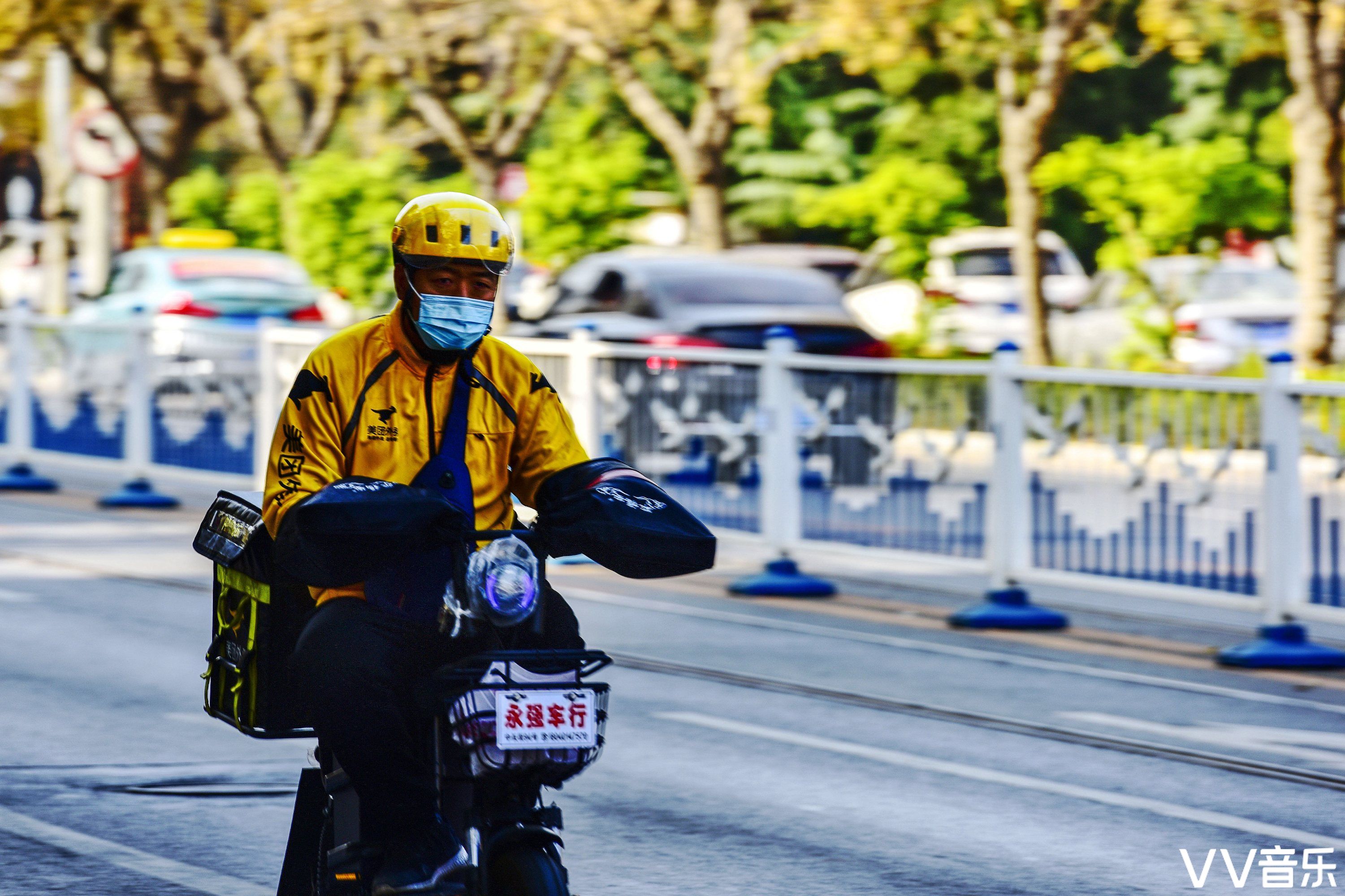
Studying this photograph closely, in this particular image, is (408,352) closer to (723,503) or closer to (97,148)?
(723,503)

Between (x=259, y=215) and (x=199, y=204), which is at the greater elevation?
(x=199, y=204)

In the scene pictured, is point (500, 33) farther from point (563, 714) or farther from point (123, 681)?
point (563, 714)

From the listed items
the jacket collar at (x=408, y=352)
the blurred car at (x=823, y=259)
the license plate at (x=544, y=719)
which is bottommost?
the license plate at (x=544, y=719)

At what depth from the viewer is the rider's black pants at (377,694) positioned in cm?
423

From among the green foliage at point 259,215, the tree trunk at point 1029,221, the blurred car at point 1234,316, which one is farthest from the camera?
the green foliage at point 259,215

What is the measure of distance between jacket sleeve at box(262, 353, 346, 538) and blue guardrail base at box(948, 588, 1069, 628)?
23.5 ft

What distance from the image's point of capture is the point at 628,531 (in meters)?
4.37

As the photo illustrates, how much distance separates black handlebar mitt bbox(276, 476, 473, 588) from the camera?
4102 mm

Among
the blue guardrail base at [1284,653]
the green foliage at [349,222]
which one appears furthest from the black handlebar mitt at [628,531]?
the green foliage at [349,222]

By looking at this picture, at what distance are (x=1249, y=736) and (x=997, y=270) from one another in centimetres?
2850

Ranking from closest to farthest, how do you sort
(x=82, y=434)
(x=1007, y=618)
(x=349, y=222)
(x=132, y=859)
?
(x=132, y=859) → (x=1007, y=618) → (x=82, y=434) → (x=349, y=222)

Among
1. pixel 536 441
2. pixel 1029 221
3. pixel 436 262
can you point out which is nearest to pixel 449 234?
pixel 436 262

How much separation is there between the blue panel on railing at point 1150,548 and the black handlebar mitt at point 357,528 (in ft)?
22.4

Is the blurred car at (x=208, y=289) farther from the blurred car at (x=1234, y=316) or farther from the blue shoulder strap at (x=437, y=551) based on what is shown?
the blue shoulder strap at (x=437, y=551)
